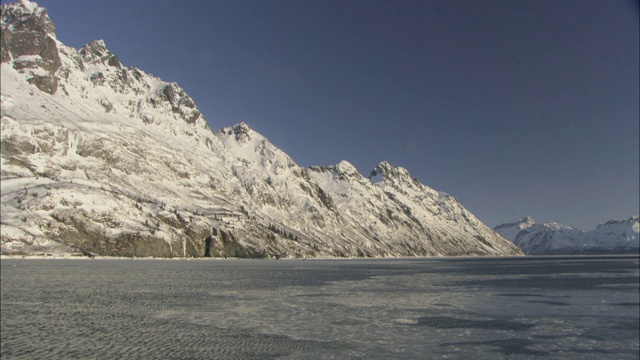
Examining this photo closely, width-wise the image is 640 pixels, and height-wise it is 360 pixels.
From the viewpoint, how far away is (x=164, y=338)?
114ft

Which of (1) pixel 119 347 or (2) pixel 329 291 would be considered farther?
(2) pixel 329 291

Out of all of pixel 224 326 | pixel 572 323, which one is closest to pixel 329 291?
pixel 224 326

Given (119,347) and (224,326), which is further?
(224,326)

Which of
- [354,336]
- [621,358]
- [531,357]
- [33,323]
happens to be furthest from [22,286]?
[621,358]

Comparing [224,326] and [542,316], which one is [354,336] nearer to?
[224,326]

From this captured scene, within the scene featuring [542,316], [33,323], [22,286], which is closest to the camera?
[33,323]

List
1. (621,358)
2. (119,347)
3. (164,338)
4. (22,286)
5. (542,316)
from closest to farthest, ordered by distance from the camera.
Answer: (621,358) < (119,347) < (164,338) < (542,316) < (22,286)

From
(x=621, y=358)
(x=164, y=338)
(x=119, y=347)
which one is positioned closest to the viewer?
(x=621, y=358)

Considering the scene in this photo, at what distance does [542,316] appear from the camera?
45.4m

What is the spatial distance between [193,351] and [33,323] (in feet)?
62.0

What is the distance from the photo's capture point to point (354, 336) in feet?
116

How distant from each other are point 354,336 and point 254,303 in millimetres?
22173

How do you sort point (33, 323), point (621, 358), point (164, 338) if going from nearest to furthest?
point (621, 358) → point (164, 338) → point (33, 323)

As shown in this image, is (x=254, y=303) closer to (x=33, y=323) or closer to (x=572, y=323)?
(x=33, y=323)
